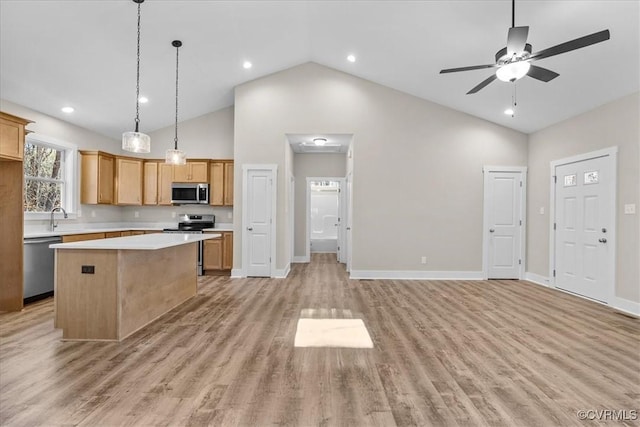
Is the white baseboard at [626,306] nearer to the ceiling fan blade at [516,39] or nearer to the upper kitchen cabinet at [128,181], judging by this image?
the ceiling fan blade at [516,39]

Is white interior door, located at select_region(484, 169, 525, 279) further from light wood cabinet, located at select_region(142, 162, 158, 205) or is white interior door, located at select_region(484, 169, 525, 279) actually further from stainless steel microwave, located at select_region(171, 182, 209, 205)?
light wood cabinet, located at select_region(142, 162, 158, 205)

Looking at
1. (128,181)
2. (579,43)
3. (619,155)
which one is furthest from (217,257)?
(619,155)

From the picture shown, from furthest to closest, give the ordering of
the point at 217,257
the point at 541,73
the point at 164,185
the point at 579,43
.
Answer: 1. the point at 164,185
2. the point at 217,257
3. the point at 541,73
4. the point at 579,43

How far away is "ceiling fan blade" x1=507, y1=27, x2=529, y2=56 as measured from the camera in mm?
2627

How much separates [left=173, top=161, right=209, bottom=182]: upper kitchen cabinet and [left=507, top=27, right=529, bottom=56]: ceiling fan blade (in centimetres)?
563

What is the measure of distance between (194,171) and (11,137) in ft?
10.4

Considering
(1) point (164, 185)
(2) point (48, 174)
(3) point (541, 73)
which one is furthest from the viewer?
(1) point (164, 185)

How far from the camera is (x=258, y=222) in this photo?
6316mm

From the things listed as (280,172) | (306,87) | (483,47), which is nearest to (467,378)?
(483,47)

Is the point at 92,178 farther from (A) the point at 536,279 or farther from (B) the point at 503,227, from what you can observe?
(A) the point at 536,279

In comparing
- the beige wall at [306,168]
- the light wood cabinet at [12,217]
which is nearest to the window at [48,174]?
the light wood cabinet at [12,217]

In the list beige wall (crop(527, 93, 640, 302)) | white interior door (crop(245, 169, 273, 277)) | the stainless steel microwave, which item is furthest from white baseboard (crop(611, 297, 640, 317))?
the stainless steel microwave

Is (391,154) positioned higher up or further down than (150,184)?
higher up

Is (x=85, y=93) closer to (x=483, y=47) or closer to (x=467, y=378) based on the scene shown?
(x=483, y=47)
